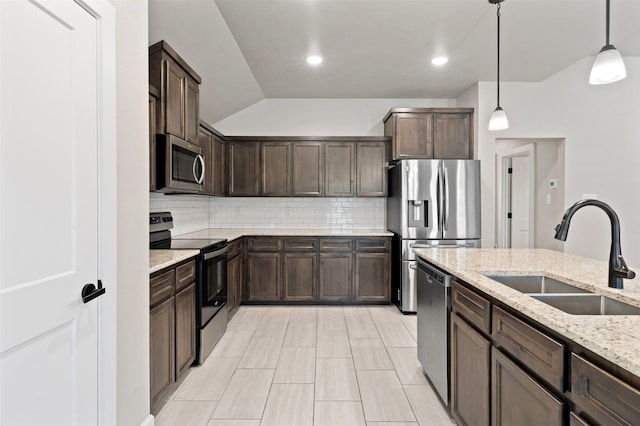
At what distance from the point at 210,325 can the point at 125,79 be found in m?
2.07

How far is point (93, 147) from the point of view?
148cm

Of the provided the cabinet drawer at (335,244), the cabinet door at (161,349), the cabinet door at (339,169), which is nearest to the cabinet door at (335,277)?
the cabinet drawer at (335,244)

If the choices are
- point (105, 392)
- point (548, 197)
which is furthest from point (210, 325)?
point (548, 197)

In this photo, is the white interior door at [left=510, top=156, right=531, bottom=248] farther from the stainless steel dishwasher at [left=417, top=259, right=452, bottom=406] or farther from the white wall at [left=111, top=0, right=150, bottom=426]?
the white wall at [left=111, top=0, right=150, bottom=426]

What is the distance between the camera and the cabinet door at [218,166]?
4242mm

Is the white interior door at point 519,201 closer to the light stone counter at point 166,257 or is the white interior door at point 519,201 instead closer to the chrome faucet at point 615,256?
the chrome faucet at point 615,256

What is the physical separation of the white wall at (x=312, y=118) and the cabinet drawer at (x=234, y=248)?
171 cm

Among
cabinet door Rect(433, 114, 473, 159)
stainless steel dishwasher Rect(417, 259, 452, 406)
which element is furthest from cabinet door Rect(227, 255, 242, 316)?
A: cabinet door Rect(433, 114, 473, 159)

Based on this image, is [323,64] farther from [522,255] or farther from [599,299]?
[599,299]

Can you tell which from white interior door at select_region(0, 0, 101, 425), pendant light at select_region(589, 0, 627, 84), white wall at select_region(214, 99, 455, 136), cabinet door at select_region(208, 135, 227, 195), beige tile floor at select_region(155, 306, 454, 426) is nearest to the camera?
white interior door at select_region(0, 0, 101, 425)

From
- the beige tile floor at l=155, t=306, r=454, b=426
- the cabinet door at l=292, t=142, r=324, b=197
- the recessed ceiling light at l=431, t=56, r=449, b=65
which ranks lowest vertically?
the beige tile floor at l=155, t=306, r=454, b=426

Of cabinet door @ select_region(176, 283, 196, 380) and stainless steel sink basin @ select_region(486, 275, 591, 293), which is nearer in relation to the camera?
stainless steel sink basin @ select_region(486, 275, 591, 293)

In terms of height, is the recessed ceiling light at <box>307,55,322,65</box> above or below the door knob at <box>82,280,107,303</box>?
above

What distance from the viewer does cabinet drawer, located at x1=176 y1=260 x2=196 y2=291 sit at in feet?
7.93
